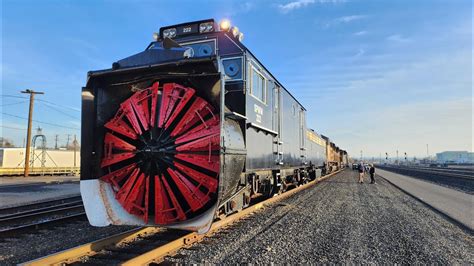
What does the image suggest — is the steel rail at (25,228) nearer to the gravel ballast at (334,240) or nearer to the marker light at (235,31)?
the gravel ballast at (334,240)

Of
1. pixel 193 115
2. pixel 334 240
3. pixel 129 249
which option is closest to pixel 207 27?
pixel 193 115

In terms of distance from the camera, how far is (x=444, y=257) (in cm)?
581

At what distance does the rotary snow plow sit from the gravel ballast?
0.90m

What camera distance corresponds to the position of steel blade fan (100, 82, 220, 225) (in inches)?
202

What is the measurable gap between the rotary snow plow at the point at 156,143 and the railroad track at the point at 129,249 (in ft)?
1.36

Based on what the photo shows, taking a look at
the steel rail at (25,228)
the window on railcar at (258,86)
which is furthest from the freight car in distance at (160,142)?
the steel rail at (25,228)

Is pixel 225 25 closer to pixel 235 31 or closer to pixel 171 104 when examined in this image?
pixel 235 31

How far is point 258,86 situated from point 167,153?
3475mm

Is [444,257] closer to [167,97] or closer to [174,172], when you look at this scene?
[174,172]

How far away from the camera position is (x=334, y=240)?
6.68 metres

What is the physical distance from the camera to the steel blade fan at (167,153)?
16.8ft

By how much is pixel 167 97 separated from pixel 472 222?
9.22 m

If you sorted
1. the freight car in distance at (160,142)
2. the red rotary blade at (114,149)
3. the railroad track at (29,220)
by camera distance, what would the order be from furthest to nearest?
the railroad track at (29,220), the red rotary blade at (114,149), the freight car in distance at (160,142)

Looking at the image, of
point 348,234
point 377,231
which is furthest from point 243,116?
point 377,231
